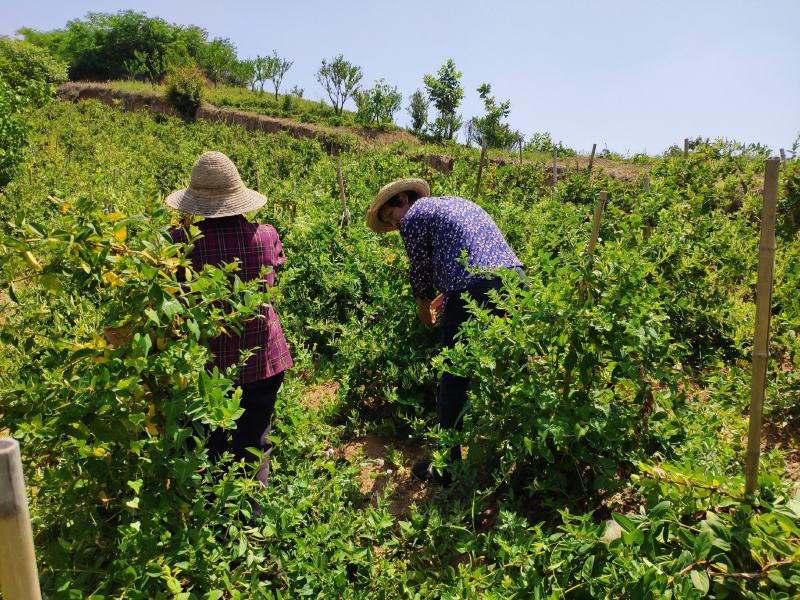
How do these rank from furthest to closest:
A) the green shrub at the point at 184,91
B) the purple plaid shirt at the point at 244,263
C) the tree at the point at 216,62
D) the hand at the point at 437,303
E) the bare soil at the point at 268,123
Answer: the tree at the point at 216,62
the green shrub at the point at 184,91
the bare soil at the point at 268,123
the hand at the point at 437,303
the purple plaid shirt at the point at 244,263

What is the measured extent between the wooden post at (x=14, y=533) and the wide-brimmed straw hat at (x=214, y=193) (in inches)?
63.1

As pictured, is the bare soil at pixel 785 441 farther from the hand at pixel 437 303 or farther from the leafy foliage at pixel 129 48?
the leafy foliage at pixel 129 48

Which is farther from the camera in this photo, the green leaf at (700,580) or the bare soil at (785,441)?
the bare soil at (785,441)

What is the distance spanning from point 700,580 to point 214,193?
7.36 ft

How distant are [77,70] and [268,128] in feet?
121

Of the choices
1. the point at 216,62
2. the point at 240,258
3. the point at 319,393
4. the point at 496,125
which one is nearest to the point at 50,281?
the point at 240,258

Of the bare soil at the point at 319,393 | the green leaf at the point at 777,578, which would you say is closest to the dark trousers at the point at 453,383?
the bare soil at the point at 319,393

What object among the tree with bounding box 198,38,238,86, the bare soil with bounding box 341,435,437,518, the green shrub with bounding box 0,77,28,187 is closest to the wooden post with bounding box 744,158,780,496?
the bare soil with bounding box 341,435,437,518

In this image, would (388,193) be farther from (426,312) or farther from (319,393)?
(319,393)

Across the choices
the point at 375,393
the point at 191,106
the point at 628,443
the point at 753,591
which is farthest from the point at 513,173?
the point at 191,106

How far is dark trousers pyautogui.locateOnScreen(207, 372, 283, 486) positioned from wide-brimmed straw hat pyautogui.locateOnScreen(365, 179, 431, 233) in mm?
1382

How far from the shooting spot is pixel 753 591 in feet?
5.14

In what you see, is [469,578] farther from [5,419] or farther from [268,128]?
[268,128]

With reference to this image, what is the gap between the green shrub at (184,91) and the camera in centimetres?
3062
